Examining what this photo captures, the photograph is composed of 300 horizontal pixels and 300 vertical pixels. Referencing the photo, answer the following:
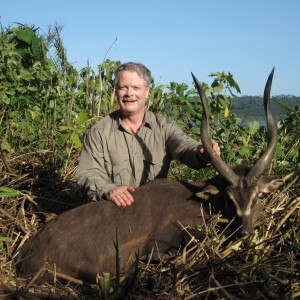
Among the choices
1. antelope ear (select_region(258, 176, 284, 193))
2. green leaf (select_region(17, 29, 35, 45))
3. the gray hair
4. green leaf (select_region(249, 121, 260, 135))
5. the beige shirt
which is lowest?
antelope ear (select_region(258, 176, 284, 193))

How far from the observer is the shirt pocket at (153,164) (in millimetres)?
6333

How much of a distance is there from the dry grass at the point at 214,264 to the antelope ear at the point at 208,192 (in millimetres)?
282

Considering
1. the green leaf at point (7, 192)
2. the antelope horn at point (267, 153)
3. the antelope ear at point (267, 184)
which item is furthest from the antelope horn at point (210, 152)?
the green leaf at point (7, 192)

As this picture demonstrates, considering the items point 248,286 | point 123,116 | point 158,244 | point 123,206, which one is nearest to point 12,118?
point 123,116

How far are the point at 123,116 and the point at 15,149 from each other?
230 cm

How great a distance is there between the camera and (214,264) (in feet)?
13.6

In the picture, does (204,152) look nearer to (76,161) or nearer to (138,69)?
(138,69)

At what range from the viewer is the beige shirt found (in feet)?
20.5

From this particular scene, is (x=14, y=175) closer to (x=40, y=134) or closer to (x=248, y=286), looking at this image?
(x=40, y=134)

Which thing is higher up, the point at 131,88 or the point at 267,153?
the point at 131,88

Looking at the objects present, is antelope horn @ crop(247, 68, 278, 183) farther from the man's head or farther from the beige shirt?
the man's head

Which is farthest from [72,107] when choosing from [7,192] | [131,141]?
[7,192]

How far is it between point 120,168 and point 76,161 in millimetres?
1648

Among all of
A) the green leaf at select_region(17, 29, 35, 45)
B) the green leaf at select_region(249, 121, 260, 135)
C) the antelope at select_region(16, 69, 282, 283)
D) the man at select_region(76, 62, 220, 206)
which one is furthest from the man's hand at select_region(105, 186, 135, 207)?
the green leaf at select_region(17, 29, 35, 45)
